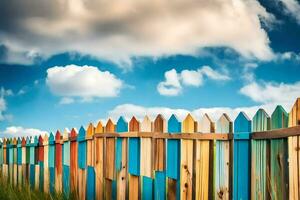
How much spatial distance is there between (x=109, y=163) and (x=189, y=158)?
1.97 metres

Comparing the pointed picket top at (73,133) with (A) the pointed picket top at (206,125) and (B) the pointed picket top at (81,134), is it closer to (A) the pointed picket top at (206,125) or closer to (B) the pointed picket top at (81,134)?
(B) the pointed picket top at (81,134)

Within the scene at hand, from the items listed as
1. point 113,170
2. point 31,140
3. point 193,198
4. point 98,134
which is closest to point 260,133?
point 193,198

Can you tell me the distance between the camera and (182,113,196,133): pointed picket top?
15.0ft

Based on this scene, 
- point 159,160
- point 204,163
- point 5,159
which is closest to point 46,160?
point 5,159

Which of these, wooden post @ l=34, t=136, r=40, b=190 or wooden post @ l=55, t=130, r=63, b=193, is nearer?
wooden post @ l=55, t=130, r=63, b=193

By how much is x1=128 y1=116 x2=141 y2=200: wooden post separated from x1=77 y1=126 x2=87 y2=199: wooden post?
5.76ft

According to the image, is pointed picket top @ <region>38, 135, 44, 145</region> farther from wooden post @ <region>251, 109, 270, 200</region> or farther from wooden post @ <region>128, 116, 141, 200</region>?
wooden post @ <region>251, 109, 270, 200</region>

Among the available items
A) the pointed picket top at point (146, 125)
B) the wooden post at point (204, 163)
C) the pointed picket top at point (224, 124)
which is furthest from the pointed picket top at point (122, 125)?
the pointed picket top at point (224, 124)

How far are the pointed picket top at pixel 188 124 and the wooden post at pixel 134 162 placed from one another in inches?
37.5

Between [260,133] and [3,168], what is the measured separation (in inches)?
402

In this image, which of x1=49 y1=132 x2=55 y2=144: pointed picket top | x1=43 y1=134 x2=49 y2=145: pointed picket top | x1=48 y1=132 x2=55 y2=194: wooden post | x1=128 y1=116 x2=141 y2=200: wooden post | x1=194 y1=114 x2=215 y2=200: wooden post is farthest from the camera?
x1=43 y1=134 x2=49 y2=145: pointed picket top

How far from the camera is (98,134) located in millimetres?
6754

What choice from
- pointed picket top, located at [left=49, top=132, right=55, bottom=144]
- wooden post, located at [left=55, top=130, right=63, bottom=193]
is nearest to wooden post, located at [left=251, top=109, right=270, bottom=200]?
wooden post, located at [left=55, top=130, right=63, bottom=193]

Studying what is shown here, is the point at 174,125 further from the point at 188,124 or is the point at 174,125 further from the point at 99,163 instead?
the point at 99,163
